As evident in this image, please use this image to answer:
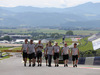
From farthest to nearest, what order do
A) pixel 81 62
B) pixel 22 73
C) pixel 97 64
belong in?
pixel 81 62 → pixel 97 64 → pixel 22 73

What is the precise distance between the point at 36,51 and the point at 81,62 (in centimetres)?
513

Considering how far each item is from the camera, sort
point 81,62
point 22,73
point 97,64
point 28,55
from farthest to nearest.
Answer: point 81,62 → point 97,64 → point 28,55 → point 22,73

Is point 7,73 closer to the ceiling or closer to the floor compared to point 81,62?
closer to the ceiling

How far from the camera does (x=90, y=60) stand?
1958 centimetres

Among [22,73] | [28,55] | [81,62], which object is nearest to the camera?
[22,73]

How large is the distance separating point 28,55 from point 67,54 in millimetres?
2202

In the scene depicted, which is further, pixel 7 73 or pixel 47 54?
pixel 47 54

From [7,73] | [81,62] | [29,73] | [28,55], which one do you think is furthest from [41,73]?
[81,62]

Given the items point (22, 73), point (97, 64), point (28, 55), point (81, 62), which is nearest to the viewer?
point (22, 73)

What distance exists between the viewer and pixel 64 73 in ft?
36.3

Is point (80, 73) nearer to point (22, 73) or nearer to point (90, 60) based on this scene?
point (22, 73)

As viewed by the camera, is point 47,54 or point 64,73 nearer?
point 64,73

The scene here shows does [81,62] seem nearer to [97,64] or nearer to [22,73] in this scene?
[97,64]

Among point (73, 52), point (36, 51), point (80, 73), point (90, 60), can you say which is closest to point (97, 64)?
point (90, 60)
